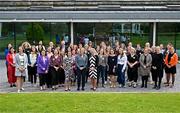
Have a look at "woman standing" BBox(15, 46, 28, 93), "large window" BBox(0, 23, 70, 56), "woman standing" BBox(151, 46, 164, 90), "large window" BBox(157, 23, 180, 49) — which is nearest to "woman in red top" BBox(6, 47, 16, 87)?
"woman standing" BBox(15, 46, 28, 93)

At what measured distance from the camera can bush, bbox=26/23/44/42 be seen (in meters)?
31.3

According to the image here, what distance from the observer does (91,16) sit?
30.5 meters

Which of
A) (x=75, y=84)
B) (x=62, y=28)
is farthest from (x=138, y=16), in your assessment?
(x=75, y=84)

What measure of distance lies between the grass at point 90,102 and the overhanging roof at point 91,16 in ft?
47.6

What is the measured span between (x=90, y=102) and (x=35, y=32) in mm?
17648

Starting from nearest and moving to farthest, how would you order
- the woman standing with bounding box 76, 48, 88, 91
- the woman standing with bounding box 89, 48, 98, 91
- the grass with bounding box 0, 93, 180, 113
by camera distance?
1. the grass with bounding box 0, 93, 180, 113
2. the woman standing with bounding box 76, 48, 88, 91
3. the woman standing with bounding box 89, 48, 98, 91

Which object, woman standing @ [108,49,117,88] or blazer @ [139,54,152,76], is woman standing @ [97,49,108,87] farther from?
blazer @ [139,54,152,76]

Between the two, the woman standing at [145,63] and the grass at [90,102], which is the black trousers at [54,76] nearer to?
→ the grass at [90,102]

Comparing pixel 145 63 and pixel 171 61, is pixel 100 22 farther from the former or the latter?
pixel 145 63

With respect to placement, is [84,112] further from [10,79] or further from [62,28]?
[62,28]

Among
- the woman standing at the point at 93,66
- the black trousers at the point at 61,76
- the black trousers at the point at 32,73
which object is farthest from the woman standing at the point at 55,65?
the woman standing at the point at 93,66

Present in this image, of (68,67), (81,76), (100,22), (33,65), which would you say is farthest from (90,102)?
(100,22)

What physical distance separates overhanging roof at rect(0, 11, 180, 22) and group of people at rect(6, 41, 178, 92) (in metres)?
11.2

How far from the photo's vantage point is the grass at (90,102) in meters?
13.5
